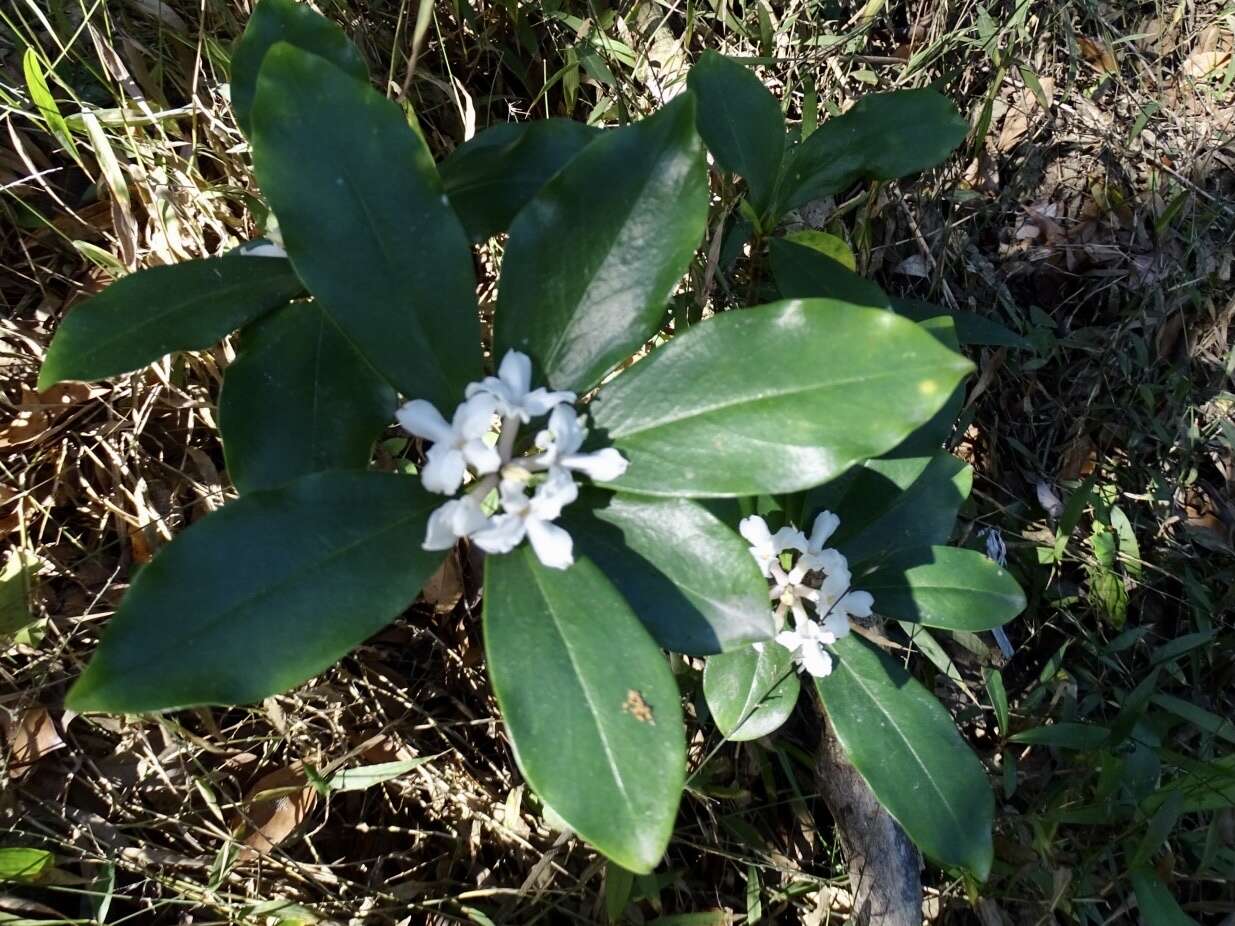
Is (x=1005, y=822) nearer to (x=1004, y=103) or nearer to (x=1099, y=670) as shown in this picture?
(x=1099, y=670)

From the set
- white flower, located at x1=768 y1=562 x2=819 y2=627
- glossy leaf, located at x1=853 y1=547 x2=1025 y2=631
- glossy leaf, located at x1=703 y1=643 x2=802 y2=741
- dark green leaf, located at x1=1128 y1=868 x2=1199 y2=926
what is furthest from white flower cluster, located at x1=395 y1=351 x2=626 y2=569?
dark green leaf, located at x1=1128 y1=868 x2=1199 y2=926

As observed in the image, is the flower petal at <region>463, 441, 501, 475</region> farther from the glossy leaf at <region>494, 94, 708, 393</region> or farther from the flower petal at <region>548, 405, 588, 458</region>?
the glossy leaf at <region>494, 94, 708, 393</region>

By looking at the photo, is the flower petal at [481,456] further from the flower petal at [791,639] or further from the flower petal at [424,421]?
the flower petal at [791,639]

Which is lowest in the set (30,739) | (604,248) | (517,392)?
(30,739)

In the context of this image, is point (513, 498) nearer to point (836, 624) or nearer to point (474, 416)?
point (474, 416)

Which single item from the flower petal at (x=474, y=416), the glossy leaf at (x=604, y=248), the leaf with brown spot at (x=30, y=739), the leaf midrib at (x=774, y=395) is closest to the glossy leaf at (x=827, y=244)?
the glossy leaf at (x=604, y=248)

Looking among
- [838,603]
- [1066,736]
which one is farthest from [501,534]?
[1066,736]
